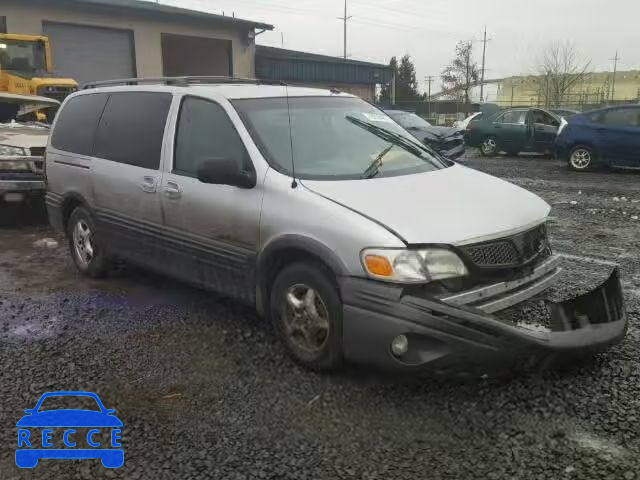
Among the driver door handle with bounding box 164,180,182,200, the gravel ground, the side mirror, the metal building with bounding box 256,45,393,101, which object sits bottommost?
the gravel ground

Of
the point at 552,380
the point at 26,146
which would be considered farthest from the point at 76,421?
the point at 26,146

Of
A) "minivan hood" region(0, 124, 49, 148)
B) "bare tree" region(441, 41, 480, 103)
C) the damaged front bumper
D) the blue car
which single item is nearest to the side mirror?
the damaged front bumper

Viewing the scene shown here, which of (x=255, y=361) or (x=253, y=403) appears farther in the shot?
(x=255, y=361)

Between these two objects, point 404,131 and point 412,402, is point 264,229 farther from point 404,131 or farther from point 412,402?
point 404,131

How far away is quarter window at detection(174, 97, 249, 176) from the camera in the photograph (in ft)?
13.7

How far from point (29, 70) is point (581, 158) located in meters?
14.1

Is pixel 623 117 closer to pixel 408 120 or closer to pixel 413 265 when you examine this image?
pixel 408 120

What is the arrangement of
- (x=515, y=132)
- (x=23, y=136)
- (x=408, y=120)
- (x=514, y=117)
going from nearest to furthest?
(x=23, y=136) → (x=408, y=120) → (x=515, y=132) → (x=514, y=117)

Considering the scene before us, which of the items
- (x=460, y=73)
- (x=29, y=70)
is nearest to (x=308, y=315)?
(x=29, y=70)

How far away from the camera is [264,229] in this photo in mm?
3828

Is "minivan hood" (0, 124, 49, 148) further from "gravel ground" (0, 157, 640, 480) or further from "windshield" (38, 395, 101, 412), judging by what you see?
"windshield" (38, 395, 101, 412)

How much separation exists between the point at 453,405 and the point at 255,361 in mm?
1317

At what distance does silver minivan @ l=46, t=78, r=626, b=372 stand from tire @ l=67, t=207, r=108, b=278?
0.19 ft

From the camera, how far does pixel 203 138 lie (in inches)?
174
